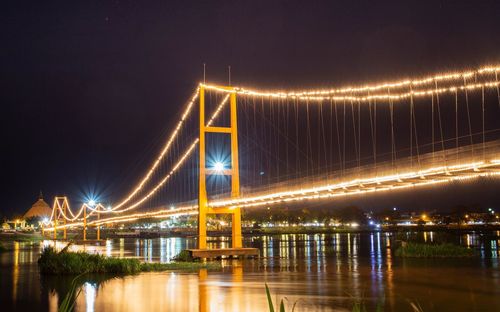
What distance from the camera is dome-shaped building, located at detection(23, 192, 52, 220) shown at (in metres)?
176

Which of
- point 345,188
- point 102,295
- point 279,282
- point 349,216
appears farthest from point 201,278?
point 349,216

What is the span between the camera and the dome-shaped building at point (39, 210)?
175663 mm

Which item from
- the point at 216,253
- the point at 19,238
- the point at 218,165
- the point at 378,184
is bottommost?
the point at 216,253

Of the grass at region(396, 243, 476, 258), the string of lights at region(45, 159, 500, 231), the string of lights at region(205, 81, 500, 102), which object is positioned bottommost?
the grass at region(396, 243, 476, 258)

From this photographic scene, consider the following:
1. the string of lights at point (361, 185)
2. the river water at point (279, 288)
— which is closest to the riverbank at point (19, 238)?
the string of lights at point (361, 185)

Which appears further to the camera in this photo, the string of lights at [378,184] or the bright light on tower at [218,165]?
the bright light on tower at [218,165]

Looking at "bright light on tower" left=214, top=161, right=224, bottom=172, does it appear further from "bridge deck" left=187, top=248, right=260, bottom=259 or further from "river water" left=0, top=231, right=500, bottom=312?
"river water" left=0, top=231, right=500, bottom=312

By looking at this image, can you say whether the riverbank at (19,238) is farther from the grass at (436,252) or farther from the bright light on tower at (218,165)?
the grass at (436,252)

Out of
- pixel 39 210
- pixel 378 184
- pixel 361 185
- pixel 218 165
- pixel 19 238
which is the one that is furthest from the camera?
pixel 39 210

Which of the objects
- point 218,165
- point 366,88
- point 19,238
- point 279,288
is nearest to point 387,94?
point 366,88

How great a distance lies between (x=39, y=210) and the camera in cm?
17838

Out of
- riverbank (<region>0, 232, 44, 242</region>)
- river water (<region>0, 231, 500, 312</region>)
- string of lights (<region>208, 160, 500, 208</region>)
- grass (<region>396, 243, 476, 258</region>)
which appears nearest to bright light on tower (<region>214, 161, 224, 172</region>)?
string of lights (<region>208, 160, 500, 208</region>)

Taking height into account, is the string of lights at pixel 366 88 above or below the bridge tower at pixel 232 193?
above

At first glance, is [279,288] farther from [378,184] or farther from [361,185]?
[378,184]
